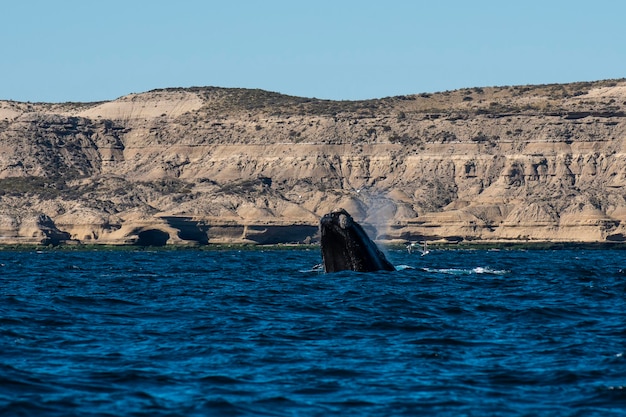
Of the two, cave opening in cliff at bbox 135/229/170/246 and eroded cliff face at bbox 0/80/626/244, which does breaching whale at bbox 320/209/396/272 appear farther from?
cave opening in cliff at bbox 135/229/170/246

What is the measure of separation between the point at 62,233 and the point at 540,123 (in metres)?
73.6

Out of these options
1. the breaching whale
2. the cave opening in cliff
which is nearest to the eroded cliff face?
the cave opening in cliff

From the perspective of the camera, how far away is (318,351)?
79.8 ft

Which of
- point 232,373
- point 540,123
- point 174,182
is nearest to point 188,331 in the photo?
point 232,373

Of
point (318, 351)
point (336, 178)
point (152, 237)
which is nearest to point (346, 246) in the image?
point (318, 351)

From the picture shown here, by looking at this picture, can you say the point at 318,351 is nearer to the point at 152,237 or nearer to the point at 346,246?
the point at 346,246

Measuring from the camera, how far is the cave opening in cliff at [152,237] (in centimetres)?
14150

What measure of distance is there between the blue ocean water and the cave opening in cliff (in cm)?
10088

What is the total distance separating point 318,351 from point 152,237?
4708 inches

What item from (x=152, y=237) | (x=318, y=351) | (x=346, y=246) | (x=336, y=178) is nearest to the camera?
(x=318, y=351)

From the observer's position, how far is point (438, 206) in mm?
156250

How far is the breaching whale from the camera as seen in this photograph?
122 ft

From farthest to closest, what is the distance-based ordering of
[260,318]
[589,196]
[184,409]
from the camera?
[589,196]
[260,318]
[184,409]

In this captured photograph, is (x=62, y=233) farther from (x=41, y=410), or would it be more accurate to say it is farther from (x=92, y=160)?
(x=41, y=410)
